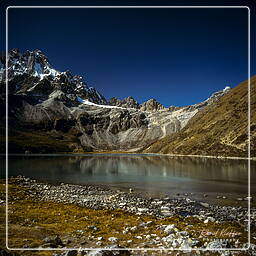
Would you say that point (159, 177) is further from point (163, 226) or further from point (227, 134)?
point (227, 134)

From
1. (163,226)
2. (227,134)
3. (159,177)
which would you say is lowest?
(159,177)

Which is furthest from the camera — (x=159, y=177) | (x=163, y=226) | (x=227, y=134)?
(x=227, y=134)

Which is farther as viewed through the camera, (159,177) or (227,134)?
(227,134)

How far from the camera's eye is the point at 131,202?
2989 cm

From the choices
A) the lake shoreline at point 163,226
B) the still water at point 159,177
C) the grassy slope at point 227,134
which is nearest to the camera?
the lake shoreline at point 163,226

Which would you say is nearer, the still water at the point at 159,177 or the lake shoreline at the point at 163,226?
the lake shoreline at the point at 163,226

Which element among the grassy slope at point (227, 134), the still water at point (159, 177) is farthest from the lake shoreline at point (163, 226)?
the grassy slope at point (227, 134)

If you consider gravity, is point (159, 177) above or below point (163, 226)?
below

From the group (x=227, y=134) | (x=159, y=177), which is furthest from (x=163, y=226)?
(x=227, y=134)

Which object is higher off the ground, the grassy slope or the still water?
the grassy slope

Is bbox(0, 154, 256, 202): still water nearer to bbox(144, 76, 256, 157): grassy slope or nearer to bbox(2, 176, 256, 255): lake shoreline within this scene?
bbox(2, 176, 256, 255): lake shoreline

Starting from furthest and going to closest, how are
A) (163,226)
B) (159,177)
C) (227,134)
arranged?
(227,134) → (159,177) → (163,226)

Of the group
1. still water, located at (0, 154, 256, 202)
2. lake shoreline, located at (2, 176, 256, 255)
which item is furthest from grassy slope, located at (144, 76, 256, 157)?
lake shoreline, located at (2, 176, 256, 255)

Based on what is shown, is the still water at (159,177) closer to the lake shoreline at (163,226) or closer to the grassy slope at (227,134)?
the lake shoreline at (163,226)
